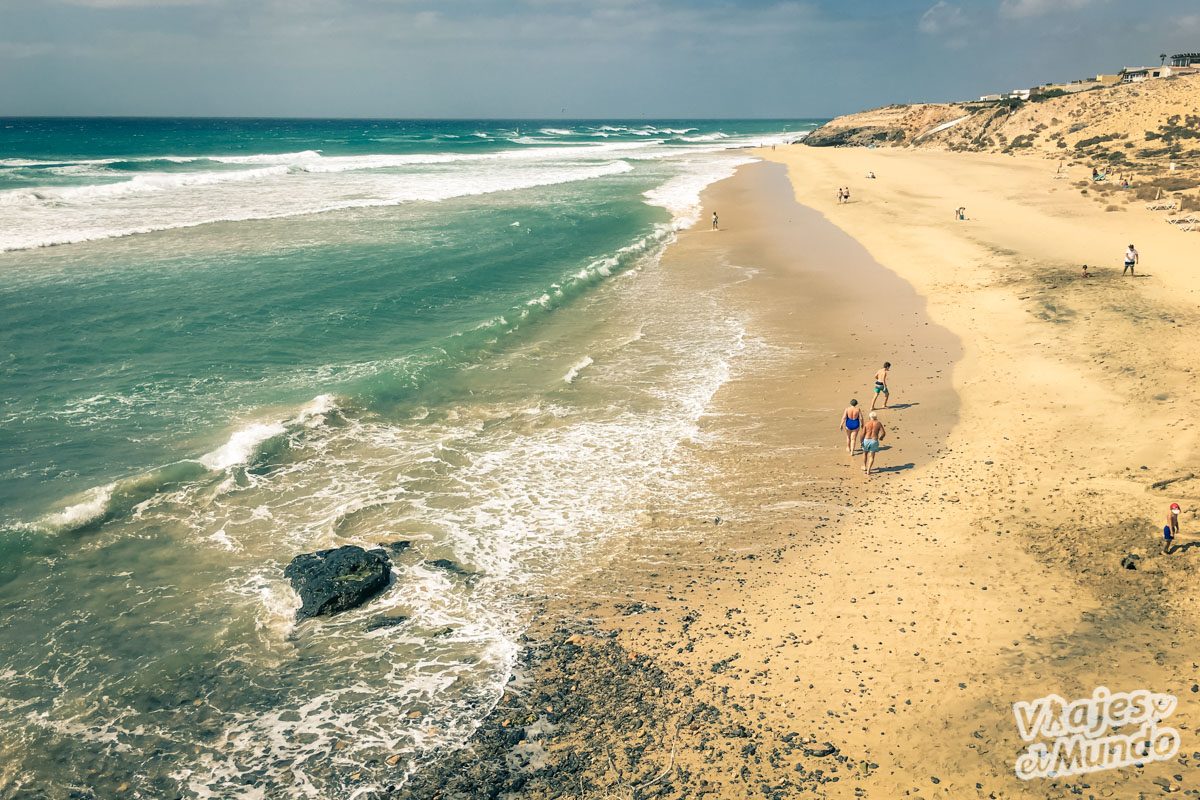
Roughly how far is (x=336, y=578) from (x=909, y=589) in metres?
7.99

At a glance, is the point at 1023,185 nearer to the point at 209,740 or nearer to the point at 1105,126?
the point at 1105,126

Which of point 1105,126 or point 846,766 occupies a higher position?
point 1105,126

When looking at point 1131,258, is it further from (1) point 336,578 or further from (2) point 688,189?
(2) point 688,189

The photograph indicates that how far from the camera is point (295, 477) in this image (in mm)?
13688

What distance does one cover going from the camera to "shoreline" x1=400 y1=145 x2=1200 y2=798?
7.38 meters

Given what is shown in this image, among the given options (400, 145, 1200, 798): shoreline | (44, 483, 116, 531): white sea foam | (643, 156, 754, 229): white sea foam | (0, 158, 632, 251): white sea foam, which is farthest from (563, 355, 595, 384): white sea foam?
(0, 158, 632, 251): white sea foam

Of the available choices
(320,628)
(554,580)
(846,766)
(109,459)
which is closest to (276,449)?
(109,459)

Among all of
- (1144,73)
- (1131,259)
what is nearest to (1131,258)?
(1131,259)

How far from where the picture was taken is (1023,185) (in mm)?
45781

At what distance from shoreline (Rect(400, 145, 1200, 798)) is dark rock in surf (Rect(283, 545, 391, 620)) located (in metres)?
2.66

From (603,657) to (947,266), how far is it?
24.5 metres

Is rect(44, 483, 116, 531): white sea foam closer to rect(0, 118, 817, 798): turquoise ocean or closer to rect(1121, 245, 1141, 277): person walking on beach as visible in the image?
rect(0, 118, 817, 798): turquoise ocean

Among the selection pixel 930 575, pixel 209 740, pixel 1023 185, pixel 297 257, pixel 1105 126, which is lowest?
pixel 209 740

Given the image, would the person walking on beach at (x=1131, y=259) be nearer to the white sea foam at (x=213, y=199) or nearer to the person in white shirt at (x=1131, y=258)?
the person in white shirt at (x=1131, y=258)
